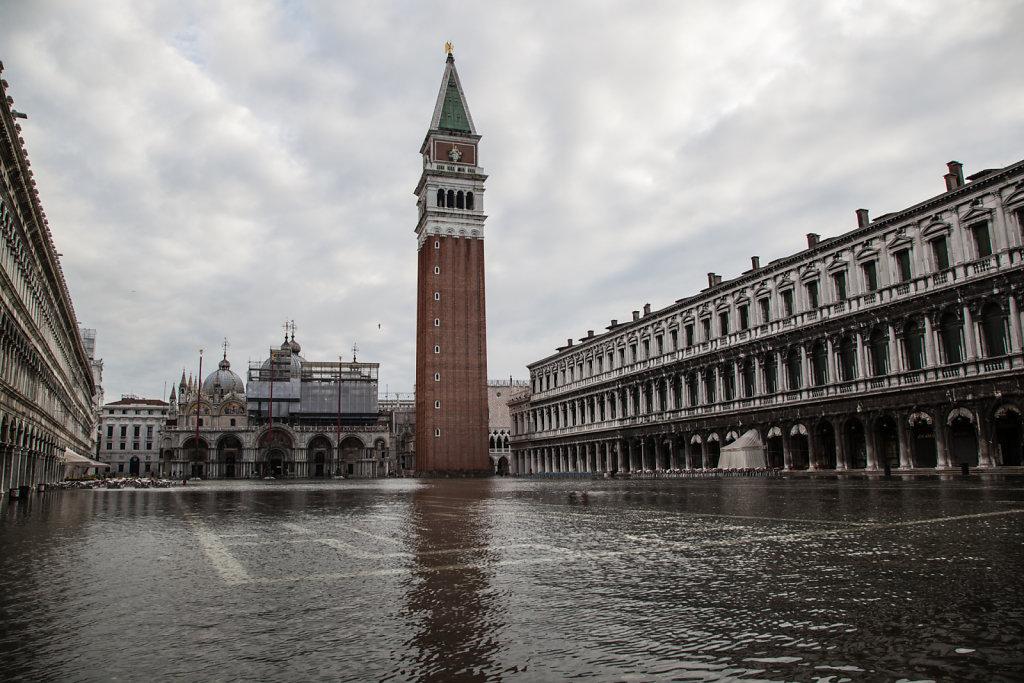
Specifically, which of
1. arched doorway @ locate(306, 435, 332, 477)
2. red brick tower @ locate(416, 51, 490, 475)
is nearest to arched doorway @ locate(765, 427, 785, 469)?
red brick tower @ locate(416, 51, 490, 475)

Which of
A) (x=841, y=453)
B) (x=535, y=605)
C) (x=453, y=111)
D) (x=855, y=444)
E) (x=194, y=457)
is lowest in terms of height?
(x=535, y=605)

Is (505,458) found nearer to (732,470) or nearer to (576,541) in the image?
(732,470)

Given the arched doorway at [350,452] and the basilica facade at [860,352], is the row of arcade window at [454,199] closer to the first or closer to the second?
the basilica facade at [860,352]

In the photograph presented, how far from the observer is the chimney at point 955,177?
3266cm

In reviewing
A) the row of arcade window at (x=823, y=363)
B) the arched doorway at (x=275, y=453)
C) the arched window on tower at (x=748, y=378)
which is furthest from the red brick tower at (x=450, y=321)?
the arched window on tower at (x=748, y=378)

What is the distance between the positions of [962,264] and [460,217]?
2051 inches

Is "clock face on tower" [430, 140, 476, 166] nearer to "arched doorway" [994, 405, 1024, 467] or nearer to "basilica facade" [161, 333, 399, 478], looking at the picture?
"basilica facade" [161, 333, 399, 478]

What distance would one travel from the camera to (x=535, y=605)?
15.5ft

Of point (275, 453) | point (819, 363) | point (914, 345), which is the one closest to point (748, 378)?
point (819, 363)

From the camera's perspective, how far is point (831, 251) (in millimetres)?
38125

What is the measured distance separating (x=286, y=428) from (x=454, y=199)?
3799 cm

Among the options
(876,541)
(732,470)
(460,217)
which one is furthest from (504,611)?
(460,217)

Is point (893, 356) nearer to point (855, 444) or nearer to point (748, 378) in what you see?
point (855, 444)

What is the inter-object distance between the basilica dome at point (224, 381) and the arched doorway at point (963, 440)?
319 ft
